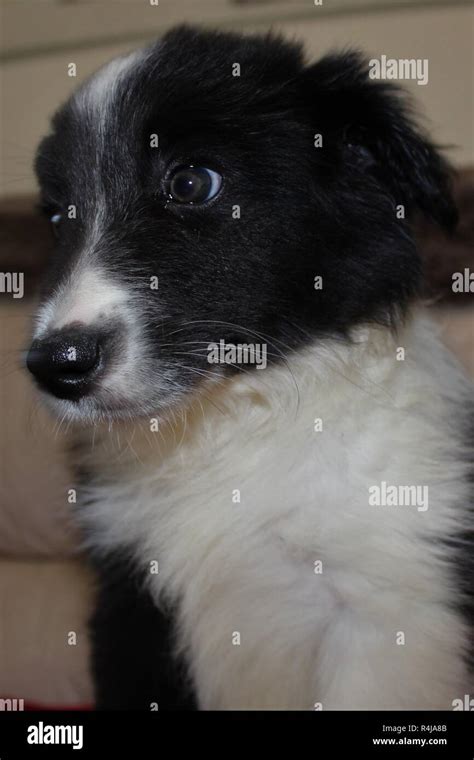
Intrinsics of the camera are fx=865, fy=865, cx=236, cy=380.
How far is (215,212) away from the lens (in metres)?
1.71

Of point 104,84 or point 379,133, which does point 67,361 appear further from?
point 379,133

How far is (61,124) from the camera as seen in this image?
192 centimetres

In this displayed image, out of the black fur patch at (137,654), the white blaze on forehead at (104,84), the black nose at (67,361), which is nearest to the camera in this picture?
the black nose at (67,361)

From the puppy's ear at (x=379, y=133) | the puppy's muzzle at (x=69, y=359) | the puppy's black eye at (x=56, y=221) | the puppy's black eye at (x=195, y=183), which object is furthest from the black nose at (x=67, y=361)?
the puppy's ear at (x=379, y=133)

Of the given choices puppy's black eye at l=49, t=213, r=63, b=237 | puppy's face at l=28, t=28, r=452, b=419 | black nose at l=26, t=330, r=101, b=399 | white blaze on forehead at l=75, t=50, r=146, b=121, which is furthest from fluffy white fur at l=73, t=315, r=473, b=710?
white blaze on forehead at l=75, t=50, r=146, b=121

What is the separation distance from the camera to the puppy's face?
1.60 metres

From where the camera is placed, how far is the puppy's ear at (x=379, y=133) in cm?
186

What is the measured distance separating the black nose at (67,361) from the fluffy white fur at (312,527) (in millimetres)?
→ 226

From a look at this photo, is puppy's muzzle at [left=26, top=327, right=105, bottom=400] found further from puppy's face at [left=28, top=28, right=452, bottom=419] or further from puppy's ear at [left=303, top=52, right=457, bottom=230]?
puppy's ear at [left=303, top=52, right=457, bottom=230]

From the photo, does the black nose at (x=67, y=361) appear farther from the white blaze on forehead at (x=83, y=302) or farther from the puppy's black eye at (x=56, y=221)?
the puppy's black eye at (x=56, y=221)

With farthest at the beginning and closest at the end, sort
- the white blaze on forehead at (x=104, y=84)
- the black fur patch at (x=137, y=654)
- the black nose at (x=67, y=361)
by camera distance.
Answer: the black fur patch at (x=137, y=654), the white blaze on forehead at (x=104, y=84), the black nose at (x=67, y=361)

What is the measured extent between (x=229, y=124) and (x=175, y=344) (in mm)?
459

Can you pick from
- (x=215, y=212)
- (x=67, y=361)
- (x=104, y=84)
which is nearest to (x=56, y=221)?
(x=104, y=84)

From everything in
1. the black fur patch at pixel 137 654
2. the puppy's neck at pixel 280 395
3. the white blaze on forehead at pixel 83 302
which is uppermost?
the white blaze on forehead at pixel 83 302
